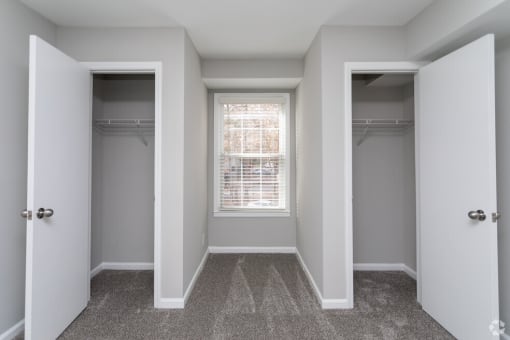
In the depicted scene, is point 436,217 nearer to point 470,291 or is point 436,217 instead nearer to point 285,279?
point 470,291

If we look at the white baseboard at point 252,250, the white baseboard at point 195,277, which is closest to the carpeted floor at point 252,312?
the white baseboard at point 195,277

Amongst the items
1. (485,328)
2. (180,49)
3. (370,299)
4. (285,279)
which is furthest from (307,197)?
(180,49)

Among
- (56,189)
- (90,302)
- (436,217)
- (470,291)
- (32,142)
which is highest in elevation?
(32,142)

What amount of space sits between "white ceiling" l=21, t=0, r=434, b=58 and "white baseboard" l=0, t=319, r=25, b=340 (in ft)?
8.27

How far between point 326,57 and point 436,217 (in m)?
1.68

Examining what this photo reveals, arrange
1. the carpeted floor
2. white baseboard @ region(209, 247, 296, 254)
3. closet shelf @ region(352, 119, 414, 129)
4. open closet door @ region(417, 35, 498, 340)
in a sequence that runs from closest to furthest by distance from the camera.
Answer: open closet door @ region(417, 35, 498, 340)
the carpeted floor
closet shelf @ region(352, 119, 414, 129)
white baseboard @ region(209, 247, 296, 254)

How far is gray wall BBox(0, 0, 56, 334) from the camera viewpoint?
6.56 feet

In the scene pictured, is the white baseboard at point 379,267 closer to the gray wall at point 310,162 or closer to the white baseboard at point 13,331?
A: the gray wall at point 310,162

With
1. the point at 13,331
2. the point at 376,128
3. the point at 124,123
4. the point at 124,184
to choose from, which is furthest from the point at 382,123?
the point at 13,331

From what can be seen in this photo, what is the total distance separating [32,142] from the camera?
182 cm

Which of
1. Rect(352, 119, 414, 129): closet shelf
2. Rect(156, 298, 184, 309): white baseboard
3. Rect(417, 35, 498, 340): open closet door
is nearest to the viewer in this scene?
Rect(417, 35, 498, 340): open closet door

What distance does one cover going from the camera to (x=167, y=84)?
252cm

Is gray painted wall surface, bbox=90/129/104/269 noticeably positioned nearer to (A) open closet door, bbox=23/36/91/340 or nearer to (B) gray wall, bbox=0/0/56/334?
(A) open closet door, bbox=23/36/91/340

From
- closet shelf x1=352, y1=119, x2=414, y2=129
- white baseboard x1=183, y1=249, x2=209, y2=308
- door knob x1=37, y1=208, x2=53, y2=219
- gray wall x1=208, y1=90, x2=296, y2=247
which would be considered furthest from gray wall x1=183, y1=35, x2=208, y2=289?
closet shelf x1=352, y1=119, x2=414, y2=129
